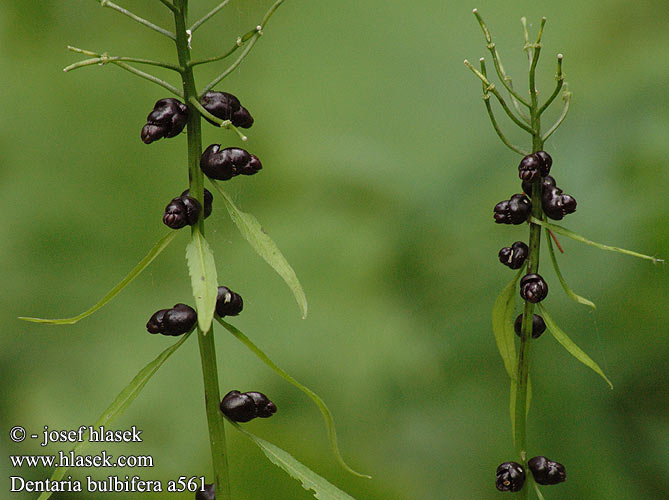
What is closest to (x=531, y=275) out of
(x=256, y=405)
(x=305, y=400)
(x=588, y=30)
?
(x=256, y=405)

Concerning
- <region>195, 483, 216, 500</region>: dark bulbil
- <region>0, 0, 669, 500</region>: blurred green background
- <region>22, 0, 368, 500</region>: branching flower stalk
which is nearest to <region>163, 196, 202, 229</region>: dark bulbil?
<region>22, 0, 368, 500</region>: branching flower stalk

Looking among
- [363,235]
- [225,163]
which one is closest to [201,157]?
[225,163]

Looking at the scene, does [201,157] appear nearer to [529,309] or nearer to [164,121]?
[164,121]

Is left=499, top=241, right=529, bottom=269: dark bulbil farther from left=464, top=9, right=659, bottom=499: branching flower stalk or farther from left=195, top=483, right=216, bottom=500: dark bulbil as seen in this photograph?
left=195, top=483, right=216, bottom=500: dark bulbil

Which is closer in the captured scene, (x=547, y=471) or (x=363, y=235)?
(x=547, y=471)

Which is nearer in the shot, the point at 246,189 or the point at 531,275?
the point at 531,275

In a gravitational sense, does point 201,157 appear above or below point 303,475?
above

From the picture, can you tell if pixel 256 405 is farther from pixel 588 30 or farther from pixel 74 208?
pixel 588 30
